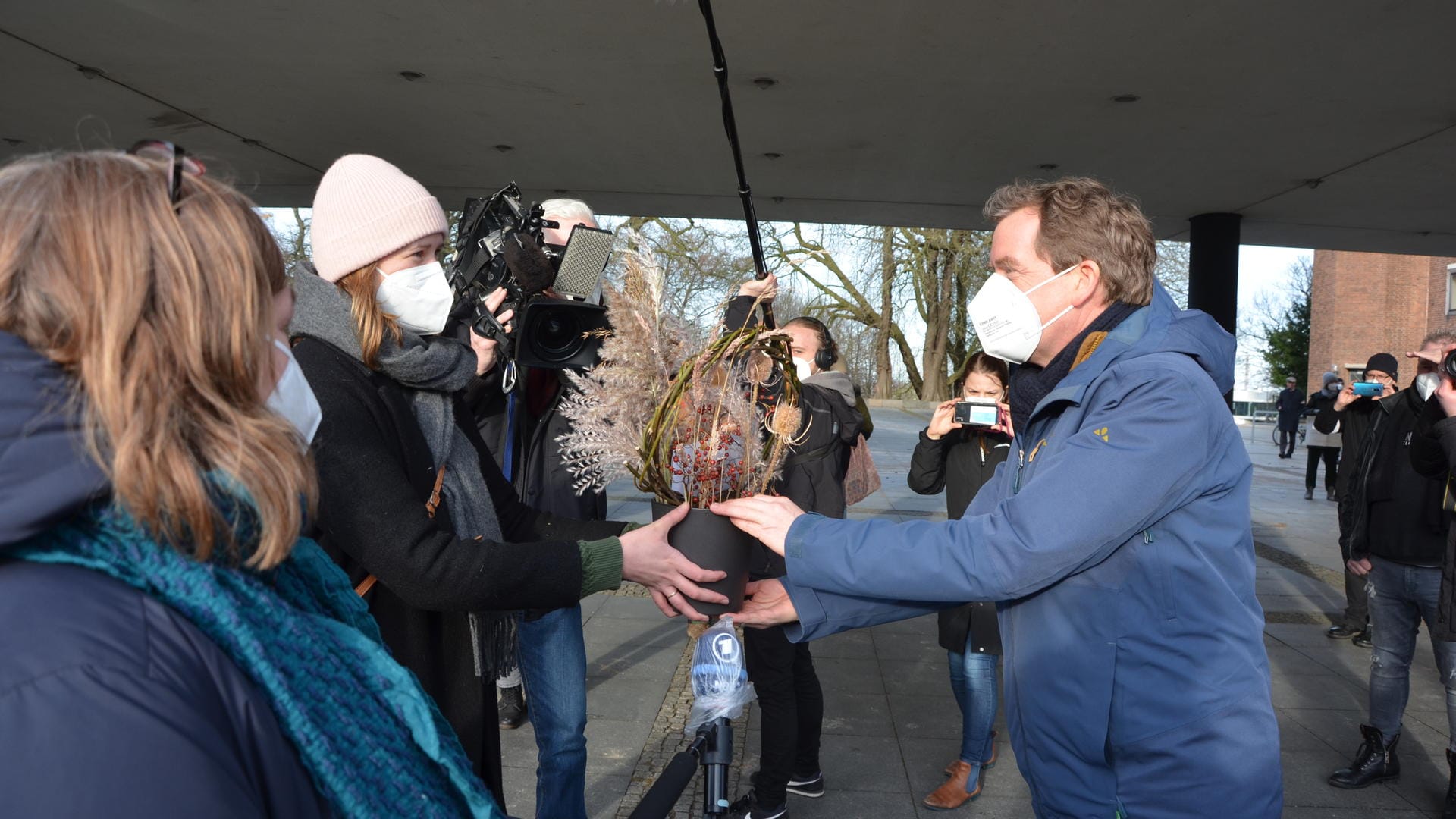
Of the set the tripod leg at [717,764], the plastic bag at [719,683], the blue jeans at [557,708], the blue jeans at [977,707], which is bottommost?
the blue jeans at [977,707]

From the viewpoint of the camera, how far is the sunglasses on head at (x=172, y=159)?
3.08ft

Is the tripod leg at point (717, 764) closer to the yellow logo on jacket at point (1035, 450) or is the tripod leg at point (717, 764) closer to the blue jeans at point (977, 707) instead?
the yellow logo on jacket at point (1035, 450)

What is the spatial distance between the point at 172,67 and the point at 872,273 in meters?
27.1

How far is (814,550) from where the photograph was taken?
200 cm

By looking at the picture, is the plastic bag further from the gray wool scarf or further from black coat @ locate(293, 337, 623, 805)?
the gray wool scarf

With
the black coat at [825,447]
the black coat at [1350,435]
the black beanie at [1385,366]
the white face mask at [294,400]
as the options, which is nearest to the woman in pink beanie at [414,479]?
the white face mask at [294,400]

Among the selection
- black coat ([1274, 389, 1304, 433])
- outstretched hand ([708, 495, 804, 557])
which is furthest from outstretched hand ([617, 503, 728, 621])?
black coat ([1274, 389, 1304, 433])

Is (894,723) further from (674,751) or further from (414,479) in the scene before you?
(414,479)

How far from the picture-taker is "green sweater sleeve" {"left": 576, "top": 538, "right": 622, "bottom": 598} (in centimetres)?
209

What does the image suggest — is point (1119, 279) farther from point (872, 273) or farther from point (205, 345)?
point (872, 273)

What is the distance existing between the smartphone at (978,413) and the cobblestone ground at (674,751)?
4.42 feet

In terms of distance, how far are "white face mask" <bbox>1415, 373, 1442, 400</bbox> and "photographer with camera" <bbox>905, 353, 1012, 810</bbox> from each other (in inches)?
76.6

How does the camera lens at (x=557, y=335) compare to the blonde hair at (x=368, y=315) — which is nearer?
the blonde hair at (x=368, y=315)

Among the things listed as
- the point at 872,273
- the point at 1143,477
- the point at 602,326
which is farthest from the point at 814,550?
the point at 872,273
